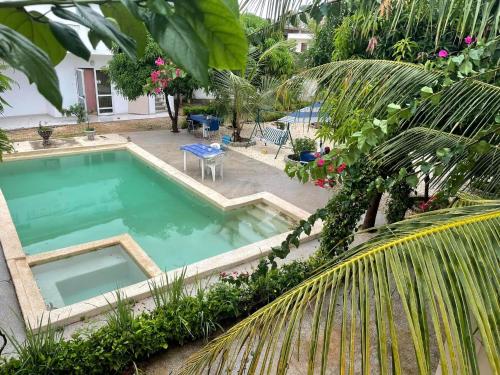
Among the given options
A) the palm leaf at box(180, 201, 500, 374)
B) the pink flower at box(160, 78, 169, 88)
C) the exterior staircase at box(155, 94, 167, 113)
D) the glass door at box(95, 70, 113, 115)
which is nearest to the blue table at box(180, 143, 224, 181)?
the pink flower at box(160, 78, 169, 88)

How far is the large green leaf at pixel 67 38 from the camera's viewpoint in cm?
49

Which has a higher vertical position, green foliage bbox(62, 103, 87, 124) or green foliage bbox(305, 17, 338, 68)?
green foliage bbox(305, 17, 338, 68)

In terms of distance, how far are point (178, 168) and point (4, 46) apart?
11.5 metres

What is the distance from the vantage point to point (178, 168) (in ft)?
38.6

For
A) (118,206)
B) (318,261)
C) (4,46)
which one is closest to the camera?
(4,46)

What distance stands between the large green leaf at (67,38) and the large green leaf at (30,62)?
0.08 metres

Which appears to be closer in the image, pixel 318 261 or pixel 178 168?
pixel 318 261

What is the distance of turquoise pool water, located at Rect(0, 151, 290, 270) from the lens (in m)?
7.84

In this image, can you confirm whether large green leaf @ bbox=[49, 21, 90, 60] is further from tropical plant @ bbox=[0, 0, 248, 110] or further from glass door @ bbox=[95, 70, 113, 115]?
glass door @ bbox=[95, 70, 113, 115]

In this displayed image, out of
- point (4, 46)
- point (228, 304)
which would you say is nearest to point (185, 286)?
point (228, 304)

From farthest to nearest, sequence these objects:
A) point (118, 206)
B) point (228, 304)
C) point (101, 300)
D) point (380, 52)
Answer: point (118, 206)
point (380, 52)
point (101, 300)
point (228, 304)

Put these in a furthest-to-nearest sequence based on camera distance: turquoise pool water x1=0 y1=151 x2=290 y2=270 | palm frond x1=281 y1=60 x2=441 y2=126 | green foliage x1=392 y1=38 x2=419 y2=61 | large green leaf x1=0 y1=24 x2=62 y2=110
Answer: turquoise pool water x1=0 y1=151 x2=290 y2=270 → green foliage x1=392 y1=38 x2=419 y2=61 → palm frond x1=281 y1=60 x2=441 y2=126 → large green leaf x1=0 y1=24 x2=62 y2=110

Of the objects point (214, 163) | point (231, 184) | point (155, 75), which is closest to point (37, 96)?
point (155, 75)

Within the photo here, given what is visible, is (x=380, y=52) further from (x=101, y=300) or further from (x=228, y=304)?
(x=101, y=300)
